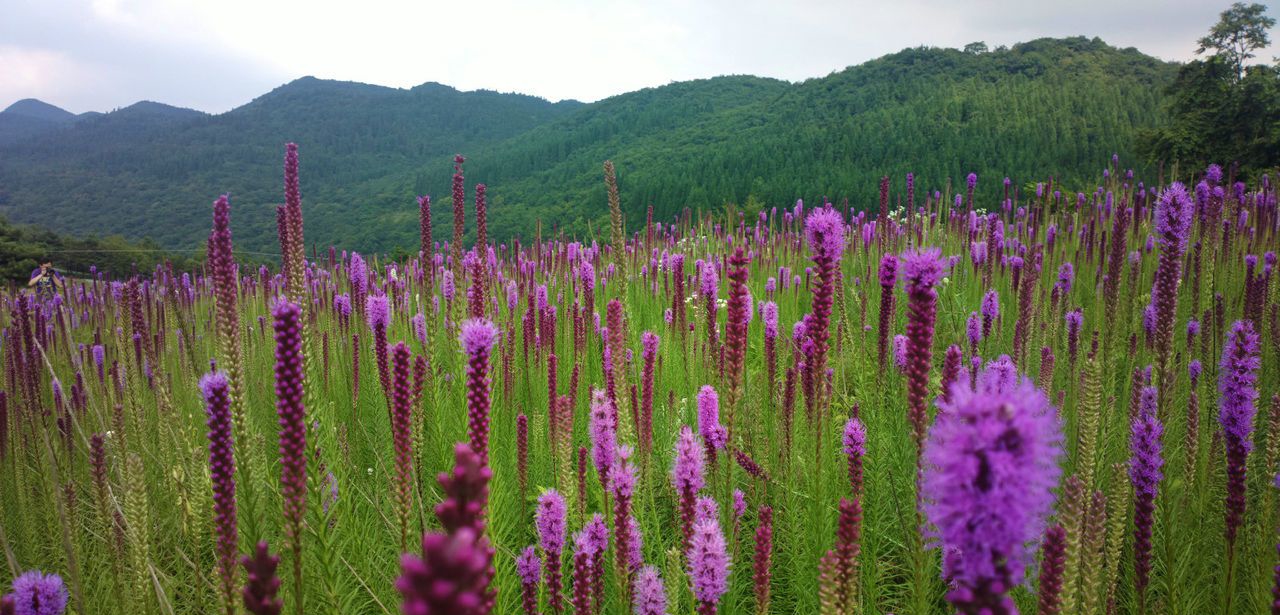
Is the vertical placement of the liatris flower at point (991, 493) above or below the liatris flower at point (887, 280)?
below

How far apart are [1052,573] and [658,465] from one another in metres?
2.99

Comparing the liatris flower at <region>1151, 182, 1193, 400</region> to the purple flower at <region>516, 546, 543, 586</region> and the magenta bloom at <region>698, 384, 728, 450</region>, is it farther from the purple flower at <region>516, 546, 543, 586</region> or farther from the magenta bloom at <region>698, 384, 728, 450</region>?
the purple flower at <region>516, 546, 543, 586</region>

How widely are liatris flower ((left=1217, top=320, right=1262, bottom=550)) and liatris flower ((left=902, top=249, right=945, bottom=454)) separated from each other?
4.41 feet

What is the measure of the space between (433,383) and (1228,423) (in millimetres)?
3106

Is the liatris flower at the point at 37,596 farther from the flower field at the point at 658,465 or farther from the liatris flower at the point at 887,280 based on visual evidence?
the liatris flower at the point at 887,280

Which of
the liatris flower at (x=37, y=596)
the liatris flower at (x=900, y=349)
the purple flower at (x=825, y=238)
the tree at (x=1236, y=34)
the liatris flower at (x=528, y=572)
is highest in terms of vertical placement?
the tree at (x=1236, y=34)

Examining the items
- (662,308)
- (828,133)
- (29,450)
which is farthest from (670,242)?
(828,133)

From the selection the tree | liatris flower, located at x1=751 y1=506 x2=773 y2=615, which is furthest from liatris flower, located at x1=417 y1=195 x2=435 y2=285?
the tree

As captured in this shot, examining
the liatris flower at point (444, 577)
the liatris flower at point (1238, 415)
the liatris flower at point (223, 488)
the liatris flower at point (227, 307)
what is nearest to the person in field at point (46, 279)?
the liatris flower at point (227, 307)

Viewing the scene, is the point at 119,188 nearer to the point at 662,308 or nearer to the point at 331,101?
the point at 331,101

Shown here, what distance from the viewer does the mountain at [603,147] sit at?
1523 inches

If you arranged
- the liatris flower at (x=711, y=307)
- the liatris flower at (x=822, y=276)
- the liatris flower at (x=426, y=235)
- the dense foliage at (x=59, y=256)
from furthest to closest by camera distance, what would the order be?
1. the dense foliage at (x=59, y=256)
2. the liatris flower at (x=711, y=307)
3. the liatris flower at (x=426, y=235)
4. the liatris flower at (x=822, y=276)

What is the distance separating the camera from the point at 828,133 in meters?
50.7

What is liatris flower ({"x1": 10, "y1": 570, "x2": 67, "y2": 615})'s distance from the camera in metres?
1.71
